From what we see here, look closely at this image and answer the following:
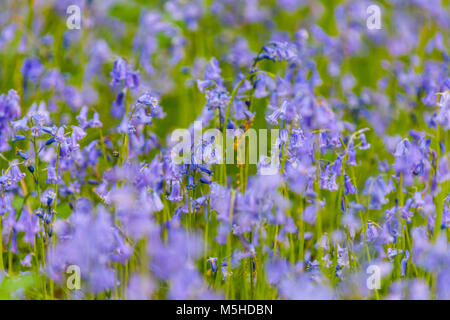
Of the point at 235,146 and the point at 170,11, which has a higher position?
the point at 170,11

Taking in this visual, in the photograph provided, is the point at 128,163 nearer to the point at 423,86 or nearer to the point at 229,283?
the point at 229,283

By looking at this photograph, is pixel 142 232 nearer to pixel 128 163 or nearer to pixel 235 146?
pixel 128 163

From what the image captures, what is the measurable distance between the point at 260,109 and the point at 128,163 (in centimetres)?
193

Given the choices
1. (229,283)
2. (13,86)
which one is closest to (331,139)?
(229,283)

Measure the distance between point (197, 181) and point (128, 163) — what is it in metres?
0.29

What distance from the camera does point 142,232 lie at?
5.88 feet

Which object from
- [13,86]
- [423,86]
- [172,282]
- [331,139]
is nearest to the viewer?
[172,282]

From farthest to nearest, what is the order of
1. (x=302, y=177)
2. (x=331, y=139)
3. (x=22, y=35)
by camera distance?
(x=22, y=35) → (x=331, y=139) → (x=302, y=177)

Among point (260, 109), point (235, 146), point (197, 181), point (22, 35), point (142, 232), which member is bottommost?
point (142, 232)

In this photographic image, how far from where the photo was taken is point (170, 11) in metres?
4.45
